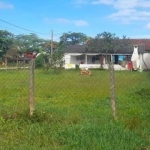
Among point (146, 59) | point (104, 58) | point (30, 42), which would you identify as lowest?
point (146, 59)

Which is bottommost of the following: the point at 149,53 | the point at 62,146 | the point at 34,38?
the point at 62,146

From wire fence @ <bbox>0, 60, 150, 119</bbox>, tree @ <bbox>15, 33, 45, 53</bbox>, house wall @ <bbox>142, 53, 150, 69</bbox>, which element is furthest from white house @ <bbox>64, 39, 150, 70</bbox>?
tree @ <bbox>15, 33, 45, 53</bbox>

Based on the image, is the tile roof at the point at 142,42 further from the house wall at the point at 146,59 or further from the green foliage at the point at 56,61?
the green foliage at the point at 56,61

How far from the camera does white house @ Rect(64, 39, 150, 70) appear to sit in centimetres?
4094

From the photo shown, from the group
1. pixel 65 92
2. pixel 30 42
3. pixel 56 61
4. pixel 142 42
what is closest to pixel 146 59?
pixel 142 42

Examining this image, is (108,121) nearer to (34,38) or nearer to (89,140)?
(89,140)

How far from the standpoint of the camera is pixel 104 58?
4394 cm

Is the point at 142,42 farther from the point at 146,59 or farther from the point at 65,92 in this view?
the point at 65,92

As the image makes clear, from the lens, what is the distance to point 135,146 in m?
4.83

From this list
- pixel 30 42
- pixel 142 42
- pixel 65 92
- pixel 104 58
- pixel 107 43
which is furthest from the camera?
pixel 30 42

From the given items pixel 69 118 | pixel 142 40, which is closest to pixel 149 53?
pixel 142 40

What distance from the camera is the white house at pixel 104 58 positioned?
40938 millimetres

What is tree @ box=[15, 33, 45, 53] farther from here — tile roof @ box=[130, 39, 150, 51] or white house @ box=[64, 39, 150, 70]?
tile roof @ box=[130, 39, 150, 51]

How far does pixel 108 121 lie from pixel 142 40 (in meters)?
48.4
